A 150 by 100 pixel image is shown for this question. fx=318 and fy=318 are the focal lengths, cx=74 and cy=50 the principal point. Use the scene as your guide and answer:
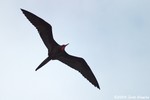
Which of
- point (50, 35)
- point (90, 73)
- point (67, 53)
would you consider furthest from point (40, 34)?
point (90, 73)

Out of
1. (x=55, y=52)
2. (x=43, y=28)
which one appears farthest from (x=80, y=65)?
(x=43, y=28)

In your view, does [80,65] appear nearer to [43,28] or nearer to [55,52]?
[55,52]

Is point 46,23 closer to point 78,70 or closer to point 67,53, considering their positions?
point 67,53

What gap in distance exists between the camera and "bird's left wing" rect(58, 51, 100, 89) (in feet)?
72.4

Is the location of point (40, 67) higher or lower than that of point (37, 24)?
lower

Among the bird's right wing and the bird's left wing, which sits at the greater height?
the bird's right wing

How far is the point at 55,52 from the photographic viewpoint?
2131 cm

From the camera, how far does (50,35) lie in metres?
21.6

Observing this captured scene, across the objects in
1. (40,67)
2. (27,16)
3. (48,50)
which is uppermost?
(27,16)

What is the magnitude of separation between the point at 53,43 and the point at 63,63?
162cm

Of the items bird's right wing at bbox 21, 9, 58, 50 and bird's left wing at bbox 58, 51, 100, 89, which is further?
bird's left wing at bbox 58, 51, 100, 89

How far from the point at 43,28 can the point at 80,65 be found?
3.69 m

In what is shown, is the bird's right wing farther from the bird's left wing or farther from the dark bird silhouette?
the bird's left wing

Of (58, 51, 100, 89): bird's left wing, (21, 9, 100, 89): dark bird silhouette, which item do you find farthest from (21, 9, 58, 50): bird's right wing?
(58, 51, 100, 89): bird's left wing
